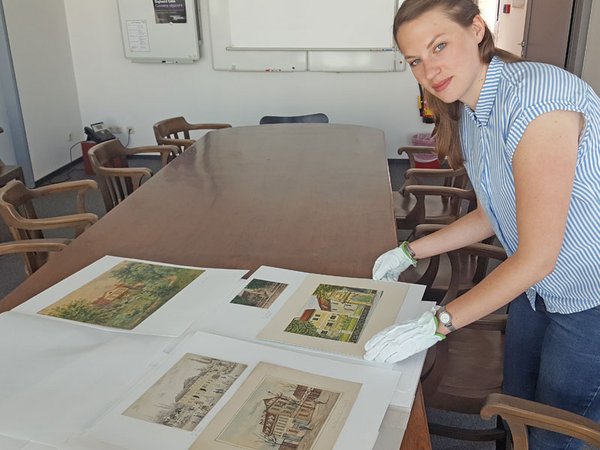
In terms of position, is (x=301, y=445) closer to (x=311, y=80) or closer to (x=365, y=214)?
(x=365, y=214)

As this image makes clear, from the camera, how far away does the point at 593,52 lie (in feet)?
12.9

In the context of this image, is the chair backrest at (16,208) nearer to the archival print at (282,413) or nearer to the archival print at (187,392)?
the archival print at (187,392)

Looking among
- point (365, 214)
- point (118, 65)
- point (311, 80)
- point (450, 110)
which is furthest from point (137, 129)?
point (450, 110)

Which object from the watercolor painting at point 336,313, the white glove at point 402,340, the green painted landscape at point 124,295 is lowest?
the green painted landscape at point 124,295

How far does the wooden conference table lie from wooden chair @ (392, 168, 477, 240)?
20 centimetres

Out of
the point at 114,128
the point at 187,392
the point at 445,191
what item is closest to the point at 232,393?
the point at 187,392

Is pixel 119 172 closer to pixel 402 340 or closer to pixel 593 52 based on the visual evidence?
pixel 402 340

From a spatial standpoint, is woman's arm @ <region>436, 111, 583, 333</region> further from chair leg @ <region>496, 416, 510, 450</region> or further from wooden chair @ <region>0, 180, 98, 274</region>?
wooden chair @ <region>0, 180, 98, 274</region>

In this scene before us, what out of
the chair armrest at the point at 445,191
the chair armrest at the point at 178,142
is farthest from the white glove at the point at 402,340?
the chair armrest at the point at 178,142

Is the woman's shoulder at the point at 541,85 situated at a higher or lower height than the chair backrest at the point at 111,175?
higher

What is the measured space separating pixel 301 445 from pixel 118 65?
4935 millimetres

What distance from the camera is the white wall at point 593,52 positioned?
3.84 m

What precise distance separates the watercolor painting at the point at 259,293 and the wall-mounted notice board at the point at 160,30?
4.04 meters

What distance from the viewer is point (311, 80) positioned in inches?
190
